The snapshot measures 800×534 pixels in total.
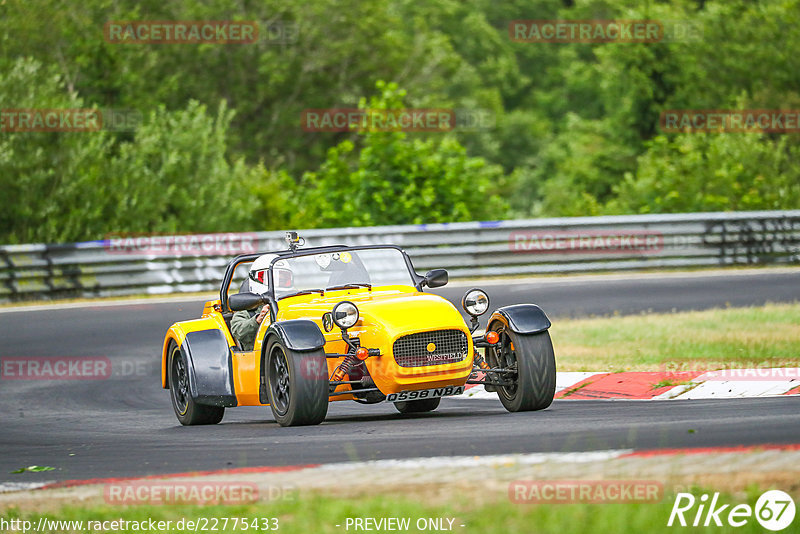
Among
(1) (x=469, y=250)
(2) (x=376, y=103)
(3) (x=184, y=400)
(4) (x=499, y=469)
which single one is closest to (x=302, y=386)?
(3) (x=184, y=400)

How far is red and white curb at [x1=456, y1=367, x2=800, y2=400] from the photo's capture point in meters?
10.8

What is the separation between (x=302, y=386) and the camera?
9352 millimetres

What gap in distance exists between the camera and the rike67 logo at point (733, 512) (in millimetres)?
5449

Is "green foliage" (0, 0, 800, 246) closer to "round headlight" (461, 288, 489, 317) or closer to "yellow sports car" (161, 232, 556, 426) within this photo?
"yellow sports car" (161, 232, 556, 426)

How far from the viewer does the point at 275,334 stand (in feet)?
31.8

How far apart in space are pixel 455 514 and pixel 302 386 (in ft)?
12.1

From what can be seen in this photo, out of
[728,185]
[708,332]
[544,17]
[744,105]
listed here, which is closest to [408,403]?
[708,332]

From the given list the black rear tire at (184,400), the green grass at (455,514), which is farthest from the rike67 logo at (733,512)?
the black rear tire at (184,400)

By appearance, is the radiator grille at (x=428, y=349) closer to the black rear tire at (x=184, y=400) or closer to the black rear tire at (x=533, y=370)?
the black rear tire at (x=533, y=370)

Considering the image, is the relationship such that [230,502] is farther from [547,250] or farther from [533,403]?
[547,250]

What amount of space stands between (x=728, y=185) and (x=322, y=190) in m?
9.56

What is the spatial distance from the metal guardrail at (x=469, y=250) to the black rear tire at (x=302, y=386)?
11725 millimetres

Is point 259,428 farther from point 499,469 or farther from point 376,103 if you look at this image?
point 376,103

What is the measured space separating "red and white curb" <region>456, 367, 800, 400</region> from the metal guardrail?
1019 cm
